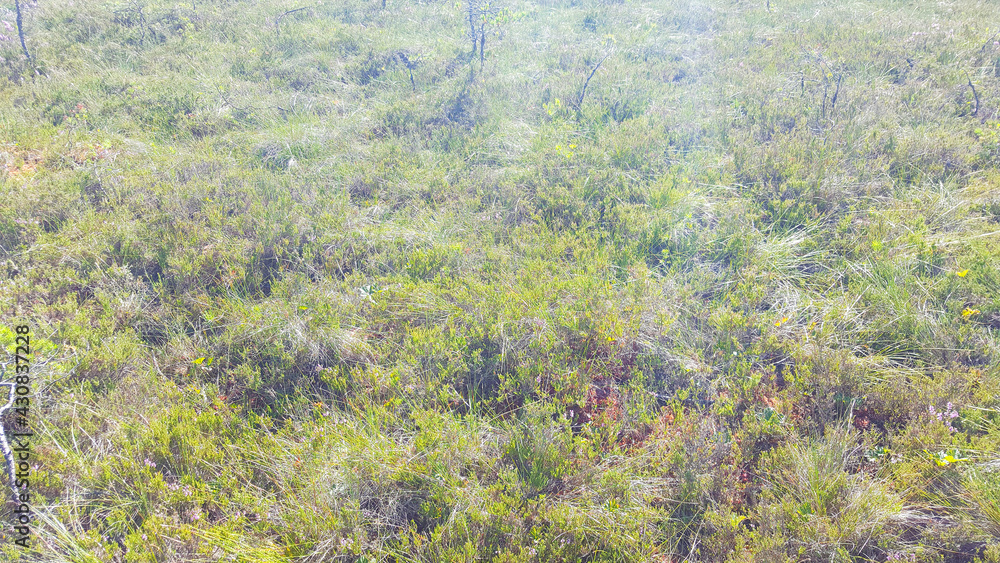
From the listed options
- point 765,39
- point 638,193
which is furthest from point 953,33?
point 638,193

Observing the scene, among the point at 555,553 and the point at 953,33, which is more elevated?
the point at 953,33

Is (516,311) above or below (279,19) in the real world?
below

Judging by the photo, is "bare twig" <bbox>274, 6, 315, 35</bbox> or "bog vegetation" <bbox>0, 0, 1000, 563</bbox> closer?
"bog vegetation" <bbox>0, 0, 1000, 563</bbox>

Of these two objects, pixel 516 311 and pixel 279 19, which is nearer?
pixel 516 311

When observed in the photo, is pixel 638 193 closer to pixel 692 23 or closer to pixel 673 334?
pixel 673 334

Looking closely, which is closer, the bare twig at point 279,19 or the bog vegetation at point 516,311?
the bog vegetation at point 516,311

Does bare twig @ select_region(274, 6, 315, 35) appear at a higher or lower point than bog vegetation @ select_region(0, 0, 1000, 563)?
higher

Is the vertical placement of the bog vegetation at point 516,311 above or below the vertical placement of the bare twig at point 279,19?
below

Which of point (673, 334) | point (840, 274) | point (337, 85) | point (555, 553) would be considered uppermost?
point (337, 85)
